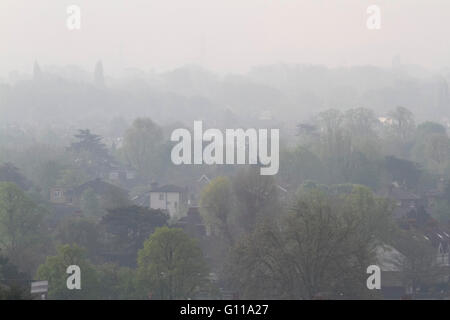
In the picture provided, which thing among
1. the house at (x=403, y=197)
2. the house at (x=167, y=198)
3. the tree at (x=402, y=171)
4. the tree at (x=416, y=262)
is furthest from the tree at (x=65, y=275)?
the tree at (x=402, y=171)

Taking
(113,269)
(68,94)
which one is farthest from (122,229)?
(68,94)

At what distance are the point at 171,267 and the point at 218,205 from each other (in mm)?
10452

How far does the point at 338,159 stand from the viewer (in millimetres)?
52094

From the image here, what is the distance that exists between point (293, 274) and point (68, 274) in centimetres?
530

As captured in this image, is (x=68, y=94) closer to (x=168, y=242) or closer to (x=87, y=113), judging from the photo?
(x=87, y=113)

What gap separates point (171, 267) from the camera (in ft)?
77.0

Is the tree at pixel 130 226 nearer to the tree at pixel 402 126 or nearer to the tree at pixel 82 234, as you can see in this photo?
the tree at pixel 82 234

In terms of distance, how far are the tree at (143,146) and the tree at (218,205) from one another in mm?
21419

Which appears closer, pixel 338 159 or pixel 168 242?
pixel 168 242

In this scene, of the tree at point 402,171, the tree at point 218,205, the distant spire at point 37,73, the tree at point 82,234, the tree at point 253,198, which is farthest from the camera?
the distant spire at point 37,73

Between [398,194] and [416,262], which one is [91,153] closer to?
[398,194]

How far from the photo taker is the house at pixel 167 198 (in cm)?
4241

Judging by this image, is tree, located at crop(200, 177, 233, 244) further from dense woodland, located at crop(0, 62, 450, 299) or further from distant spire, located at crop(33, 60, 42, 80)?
distant spire, located at crop(33, 60, 42, 80)

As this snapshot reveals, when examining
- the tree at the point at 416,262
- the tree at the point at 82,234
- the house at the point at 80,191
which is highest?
the house at the point at 80,191
